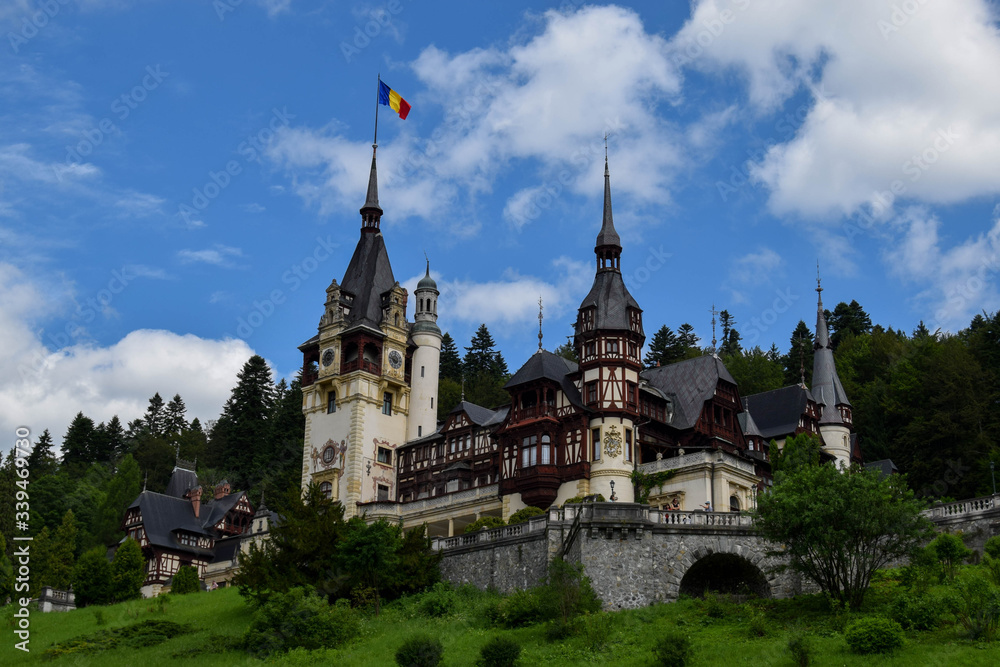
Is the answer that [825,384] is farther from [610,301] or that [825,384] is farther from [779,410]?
[610,301]

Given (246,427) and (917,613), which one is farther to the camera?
(246,427)

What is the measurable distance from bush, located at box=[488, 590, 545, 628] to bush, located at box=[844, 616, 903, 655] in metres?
10.6

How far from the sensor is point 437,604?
41156 mm

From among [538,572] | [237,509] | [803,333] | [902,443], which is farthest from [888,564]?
[803,333]

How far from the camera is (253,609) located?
143ft

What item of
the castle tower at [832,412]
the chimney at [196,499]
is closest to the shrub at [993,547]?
the castle tower at [832,412]

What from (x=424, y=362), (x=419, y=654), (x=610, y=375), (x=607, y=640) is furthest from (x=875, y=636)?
(x=424, y=362)

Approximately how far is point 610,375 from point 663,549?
63.5ft

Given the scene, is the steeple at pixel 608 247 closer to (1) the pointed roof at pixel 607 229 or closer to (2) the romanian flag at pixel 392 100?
(1) the pointed roof at pixel 607 229

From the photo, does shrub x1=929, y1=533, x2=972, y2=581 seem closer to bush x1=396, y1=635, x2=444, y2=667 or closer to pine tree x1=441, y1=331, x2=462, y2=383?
bush x1=396, y1=635, x2=444, y2=667

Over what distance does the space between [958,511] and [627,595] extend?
12.8m

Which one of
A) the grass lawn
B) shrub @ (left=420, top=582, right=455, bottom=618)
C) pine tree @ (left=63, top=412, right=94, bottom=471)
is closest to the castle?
shrub @ (left=420, top=582, right=455, bottom=618)

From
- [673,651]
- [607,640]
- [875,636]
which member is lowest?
[673,651]

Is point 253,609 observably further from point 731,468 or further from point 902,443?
point 902,443
